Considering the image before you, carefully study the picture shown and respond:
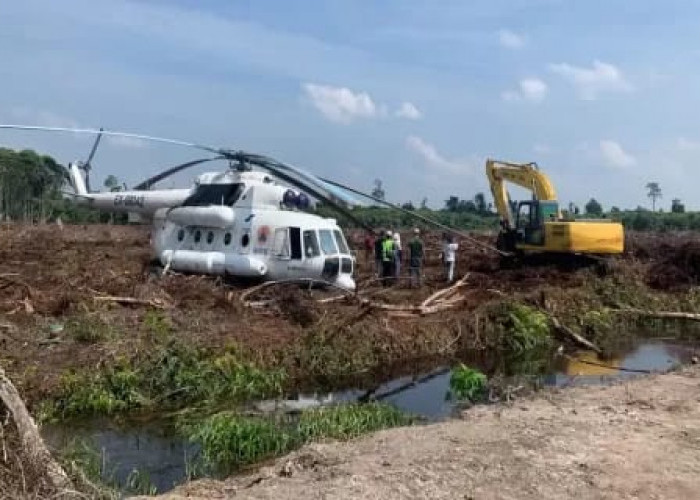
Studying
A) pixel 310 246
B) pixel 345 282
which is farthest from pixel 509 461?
pixel 345 282

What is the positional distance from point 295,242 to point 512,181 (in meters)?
13.2

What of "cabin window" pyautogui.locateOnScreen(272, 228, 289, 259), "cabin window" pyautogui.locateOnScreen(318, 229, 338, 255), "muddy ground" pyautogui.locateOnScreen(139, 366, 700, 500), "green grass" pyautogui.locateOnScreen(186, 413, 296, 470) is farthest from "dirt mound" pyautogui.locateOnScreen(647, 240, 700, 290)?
"green grass" pyautogui.locateOnScreen(186, 413, 296, 470)

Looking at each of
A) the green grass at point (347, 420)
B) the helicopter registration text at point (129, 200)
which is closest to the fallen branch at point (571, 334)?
the green grass at point (347, 420)

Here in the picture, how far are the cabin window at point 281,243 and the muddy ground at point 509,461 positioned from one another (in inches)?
347

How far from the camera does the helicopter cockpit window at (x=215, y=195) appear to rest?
1966 cm

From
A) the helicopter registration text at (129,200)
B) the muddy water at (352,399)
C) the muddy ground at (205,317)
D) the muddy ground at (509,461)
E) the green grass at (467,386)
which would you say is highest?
the helicopter registration text at (129,200)

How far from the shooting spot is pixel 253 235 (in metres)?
18.9

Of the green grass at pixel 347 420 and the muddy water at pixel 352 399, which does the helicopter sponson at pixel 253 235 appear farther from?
the green grass at pixel 347 420

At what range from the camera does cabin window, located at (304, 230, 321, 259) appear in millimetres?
18188

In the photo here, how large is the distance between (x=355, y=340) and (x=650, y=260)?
17.1 metres

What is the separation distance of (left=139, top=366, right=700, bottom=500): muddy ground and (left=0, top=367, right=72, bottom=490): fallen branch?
1.47 m

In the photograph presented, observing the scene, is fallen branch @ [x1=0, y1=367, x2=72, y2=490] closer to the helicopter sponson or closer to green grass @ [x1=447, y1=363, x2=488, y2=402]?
green grass @ [x1=447, y1=363, x2=488, y2=402]

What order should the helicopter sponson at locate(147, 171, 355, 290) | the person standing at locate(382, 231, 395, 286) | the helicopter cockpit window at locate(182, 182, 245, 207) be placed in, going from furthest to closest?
1. the person standing at locate(382, 231, 395, 286)
2. the helicopter cockpit window at locate(182, 182, 245, 207)
3. the helicopter sponson at locate(147, 171, 355, 290)

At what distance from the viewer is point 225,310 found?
15.8 metres
